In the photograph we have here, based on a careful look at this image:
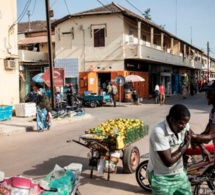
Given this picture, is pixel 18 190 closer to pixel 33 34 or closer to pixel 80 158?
pixel 80 158

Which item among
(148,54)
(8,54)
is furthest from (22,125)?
(148,54)

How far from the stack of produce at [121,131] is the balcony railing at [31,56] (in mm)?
25323

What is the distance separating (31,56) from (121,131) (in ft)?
90.8

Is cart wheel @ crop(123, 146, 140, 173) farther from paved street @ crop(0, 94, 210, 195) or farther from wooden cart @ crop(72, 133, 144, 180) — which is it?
paved street @ crop(0, 94, 210, 195)

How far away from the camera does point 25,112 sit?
16.9 meters

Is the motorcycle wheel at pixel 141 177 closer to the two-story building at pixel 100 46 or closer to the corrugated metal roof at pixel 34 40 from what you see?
the two-story building at pixel 100 46

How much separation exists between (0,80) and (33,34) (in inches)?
829

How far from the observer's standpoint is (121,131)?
627cm

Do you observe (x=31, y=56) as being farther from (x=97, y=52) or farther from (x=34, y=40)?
(x=97, y=52)

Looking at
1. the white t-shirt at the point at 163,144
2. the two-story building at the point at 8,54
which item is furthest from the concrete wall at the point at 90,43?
the white t-shirt at the point at 163,144

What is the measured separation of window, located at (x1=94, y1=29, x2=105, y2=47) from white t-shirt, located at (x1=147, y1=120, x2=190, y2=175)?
2654cm

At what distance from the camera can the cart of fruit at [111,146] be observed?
602 centimetres

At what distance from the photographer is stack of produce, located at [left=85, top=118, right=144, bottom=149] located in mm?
6074

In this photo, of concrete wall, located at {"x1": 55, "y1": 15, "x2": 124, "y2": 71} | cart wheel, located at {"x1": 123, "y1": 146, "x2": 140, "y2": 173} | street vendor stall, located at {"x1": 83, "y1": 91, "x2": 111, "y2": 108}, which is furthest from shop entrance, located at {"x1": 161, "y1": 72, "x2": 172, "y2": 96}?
cart wheel, located at {"x1": 123, "y1": 146, "x2": 140, "y2": 173}
